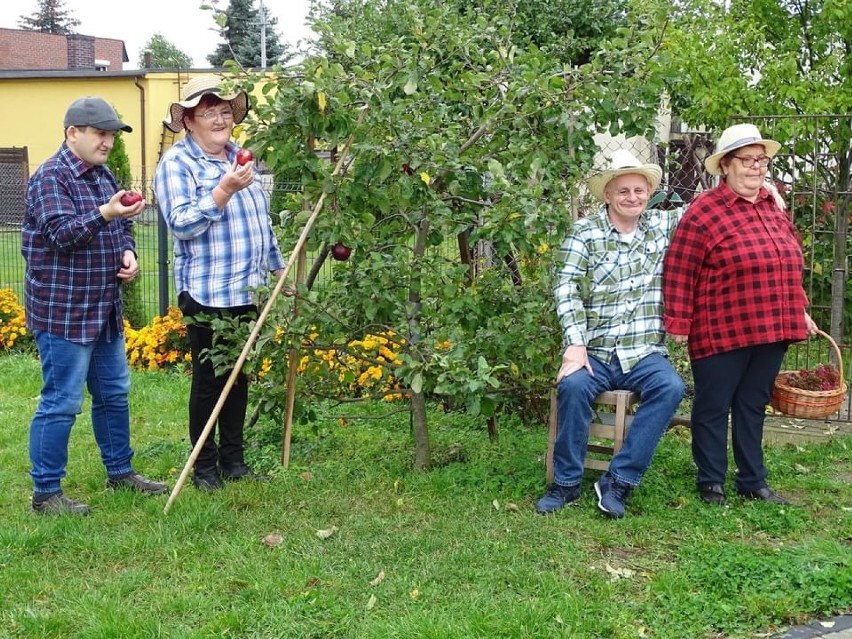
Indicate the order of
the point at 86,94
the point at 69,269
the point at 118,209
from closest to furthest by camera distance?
the point at 118,209 < the point at 69,269 < the point at 86,94

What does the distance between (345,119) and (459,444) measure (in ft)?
6.58

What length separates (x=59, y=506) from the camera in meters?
4.32

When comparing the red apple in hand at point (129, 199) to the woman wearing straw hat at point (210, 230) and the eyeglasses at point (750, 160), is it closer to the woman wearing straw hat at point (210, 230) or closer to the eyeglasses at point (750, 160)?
the woman wearing straw hat at point (210, 230)

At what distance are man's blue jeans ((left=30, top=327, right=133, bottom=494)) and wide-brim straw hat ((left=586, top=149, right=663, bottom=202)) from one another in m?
2.48

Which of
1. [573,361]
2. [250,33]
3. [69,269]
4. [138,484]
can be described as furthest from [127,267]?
[250,33]

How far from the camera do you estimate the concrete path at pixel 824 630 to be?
325cm

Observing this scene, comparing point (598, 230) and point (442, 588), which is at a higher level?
point (598, 230)

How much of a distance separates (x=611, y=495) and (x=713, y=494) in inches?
21.8

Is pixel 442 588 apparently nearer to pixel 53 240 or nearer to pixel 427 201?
pixel 427 201

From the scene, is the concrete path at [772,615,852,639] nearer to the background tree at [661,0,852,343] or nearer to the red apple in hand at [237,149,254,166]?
the red apple in hand at [237,149,254,166]

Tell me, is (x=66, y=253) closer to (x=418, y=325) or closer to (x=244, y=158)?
(x=244, y=158)

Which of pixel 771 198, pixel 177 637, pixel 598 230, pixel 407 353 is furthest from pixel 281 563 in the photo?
pixel 771 198

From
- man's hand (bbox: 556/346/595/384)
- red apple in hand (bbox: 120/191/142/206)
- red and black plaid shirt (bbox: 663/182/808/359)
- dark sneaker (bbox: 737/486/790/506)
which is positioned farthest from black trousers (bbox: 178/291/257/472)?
dark sneaker (bbox: 737/486/790/506)

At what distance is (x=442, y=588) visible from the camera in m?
3.57
